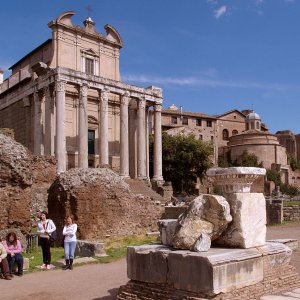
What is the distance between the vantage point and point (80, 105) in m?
36.8

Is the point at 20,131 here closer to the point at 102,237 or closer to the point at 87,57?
the point at 87,57

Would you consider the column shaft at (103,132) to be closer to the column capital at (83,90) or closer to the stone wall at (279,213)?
the column capital at (83,90)

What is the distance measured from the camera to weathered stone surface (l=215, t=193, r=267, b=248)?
23.9 feet

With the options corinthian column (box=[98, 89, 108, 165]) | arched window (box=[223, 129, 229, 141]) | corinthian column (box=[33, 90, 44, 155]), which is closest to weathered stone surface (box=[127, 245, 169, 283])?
corinthian column (box=[98, 89, 108, 165])

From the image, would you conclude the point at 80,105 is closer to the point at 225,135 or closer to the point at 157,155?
the point at 157,155

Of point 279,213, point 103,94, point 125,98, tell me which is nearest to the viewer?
point 279,213

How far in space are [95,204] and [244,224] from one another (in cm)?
852

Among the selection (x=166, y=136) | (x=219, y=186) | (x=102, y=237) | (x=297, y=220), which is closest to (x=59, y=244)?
(x=102, y=237)

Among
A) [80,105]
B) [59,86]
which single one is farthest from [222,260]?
[80,105]

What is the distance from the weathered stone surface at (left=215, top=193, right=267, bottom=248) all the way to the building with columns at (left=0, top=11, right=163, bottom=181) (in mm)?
28107

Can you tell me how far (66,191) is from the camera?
15117mm

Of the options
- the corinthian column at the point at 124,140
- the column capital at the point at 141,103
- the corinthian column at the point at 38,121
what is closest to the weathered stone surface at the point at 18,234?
the corinthian column at the point at 124,140

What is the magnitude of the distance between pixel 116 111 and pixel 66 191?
29709 mm

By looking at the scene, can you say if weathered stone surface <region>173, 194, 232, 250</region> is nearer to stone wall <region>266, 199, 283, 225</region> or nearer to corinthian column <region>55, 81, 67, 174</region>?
stone wall <region>266, 199, 283, 225</region>
